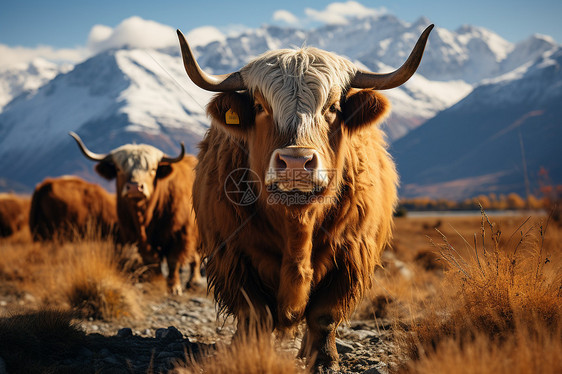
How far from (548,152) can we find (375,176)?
168 metres

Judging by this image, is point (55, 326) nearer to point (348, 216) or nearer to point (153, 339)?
point (153, 339)

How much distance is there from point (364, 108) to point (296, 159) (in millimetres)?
1059

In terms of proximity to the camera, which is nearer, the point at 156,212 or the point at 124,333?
the point at 124,333

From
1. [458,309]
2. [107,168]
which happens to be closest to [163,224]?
[107,168]

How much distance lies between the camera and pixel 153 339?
4.26m

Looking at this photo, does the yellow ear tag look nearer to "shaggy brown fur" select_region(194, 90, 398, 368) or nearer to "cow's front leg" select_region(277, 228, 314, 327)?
"shaggy brown fur" select_region(194, 90, 398, 368)

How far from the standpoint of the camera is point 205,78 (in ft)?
12.0

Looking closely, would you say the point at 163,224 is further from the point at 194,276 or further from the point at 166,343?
the point at 166,343

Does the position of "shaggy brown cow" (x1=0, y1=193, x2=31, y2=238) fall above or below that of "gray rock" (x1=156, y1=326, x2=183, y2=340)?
above

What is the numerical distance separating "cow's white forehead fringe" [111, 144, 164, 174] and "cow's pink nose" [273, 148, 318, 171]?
4.59m

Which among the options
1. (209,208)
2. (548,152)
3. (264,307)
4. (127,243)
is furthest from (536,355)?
(548,152)

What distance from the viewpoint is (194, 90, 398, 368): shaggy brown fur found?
3.45 metres

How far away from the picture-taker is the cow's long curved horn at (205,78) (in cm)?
347

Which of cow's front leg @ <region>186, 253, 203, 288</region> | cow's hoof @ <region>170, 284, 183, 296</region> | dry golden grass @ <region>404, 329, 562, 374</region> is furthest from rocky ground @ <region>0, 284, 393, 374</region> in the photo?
cow's front leg @ <region>186, 253, 203, 288</region>
